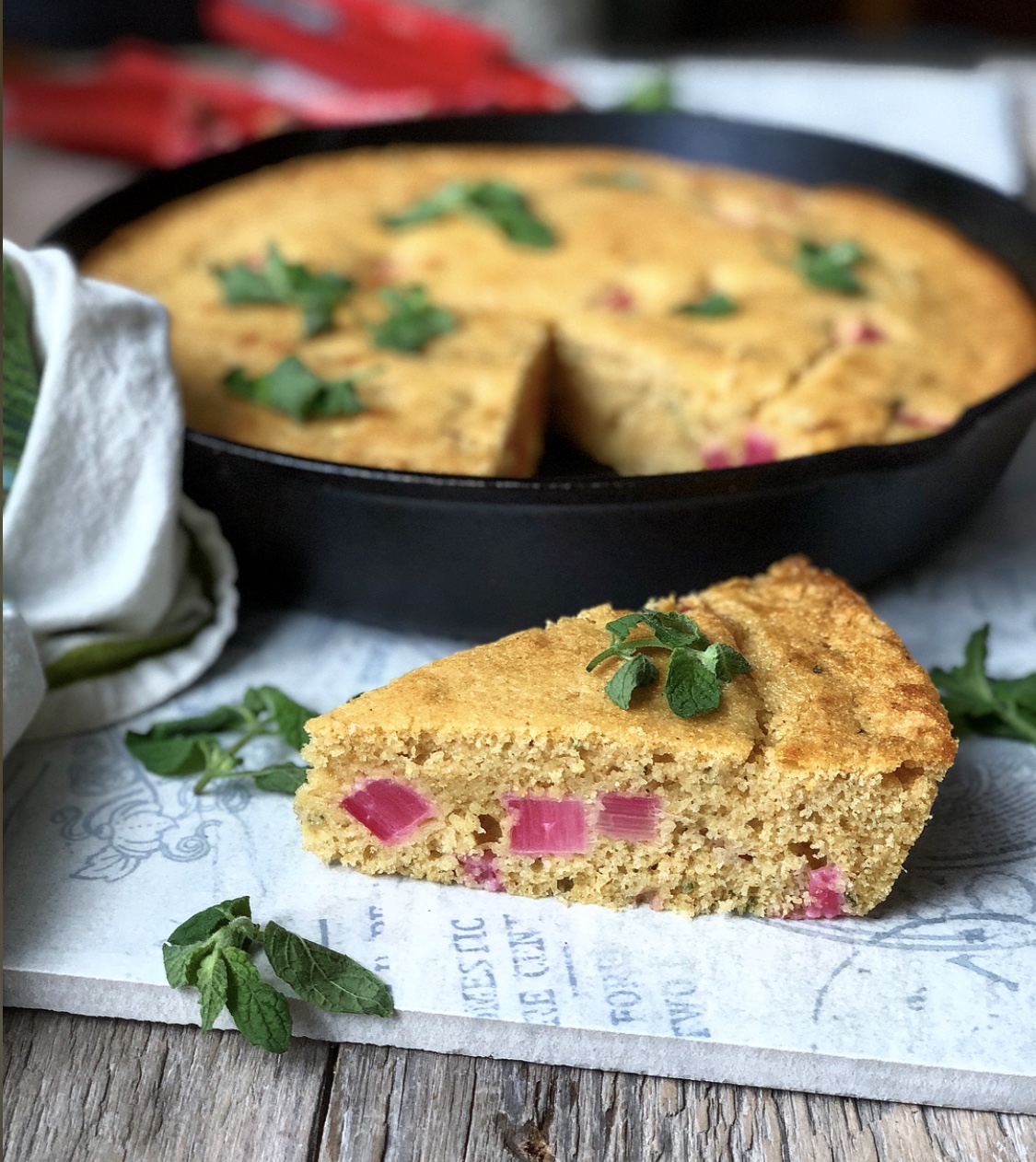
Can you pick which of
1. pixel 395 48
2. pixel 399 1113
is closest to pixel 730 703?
pixel 399 1113

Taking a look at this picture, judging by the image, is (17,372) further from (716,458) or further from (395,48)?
(395,48)

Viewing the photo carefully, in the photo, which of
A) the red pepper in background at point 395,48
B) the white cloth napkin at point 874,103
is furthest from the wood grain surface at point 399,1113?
the red pepper in background at point 395,48

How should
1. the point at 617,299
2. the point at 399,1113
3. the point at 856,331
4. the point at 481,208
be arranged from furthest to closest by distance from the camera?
the point at 481,208, the point at 617,299, the point at 856,331, the point at 399,1113

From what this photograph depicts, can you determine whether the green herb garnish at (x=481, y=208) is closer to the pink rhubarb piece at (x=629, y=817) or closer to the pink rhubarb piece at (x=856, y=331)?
the pink rhubarb piece at (x=856, y=331)

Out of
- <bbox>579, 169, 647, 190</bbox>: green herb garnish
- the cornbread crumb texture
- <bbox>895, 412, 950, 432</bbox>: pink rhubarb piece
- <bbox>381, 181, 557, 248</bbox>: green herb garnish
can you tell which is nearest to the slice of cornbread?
the cornbread crumb texture

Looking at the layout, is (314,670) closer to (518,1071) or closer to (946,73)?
(518,1071)

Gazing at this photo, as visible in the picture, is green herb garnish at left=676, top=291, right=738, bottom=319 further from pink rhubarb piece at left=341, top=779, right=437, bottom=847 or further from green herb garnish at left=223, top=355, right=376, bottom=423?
pink rhubarb piece at left=341, top=779, right=437, bottom=847

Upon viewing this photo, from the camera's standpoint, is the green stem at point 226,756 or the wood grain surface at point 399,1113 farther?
the green stem at point 226,756
